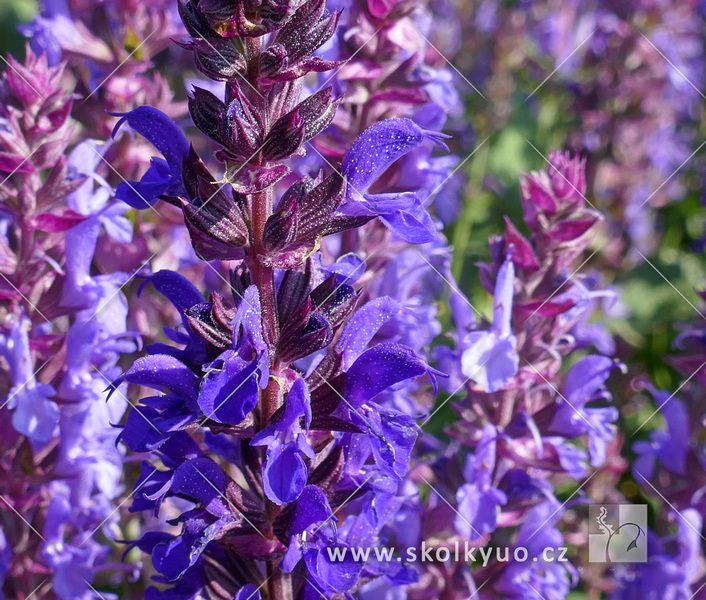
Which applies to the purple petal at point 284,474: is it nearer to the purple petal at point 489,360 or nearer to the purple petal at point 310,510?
the purple petal at point 310,510

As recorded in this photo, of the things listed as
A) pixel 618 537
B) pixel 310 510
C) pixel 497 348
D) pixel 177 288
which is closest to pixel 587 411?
pixel 497 348

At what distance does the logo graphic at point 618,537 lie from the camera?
2102mm

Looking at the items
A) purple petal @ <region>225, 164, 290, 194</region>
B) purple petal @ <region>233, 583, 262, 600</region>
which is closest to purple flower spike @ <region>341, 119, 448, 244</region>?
purple petal @ <region>225, 164, 290, 194</region>

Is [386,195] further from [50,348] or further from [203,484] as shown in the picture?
[50,348]

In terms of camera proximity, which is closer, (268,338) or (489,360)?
(268,338)

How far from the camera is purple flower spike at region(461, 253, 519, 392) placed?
172cm

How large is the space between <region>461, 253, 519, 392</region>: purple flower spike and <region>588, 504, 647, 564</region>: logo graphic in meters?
0.67

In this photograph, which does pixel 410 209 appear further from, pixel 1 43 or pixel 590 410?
pixel 1 43

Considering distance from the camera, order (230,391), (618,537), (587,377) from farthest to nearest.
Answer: (618,537)
(587,377)
(230,391)

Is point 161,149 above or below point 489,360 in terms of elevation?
above

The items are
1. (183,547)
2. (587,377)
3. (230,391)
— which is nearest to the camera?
(230,391)

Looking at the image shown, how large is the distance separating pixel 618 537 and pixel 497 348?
2.54ft

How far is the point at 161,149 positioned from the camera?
4.31 ft

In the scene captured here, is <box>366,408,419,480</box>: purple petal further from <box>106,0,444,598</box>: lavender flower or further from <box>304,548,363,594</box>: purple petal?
<box>304,548,363,594</box>: purple petal
